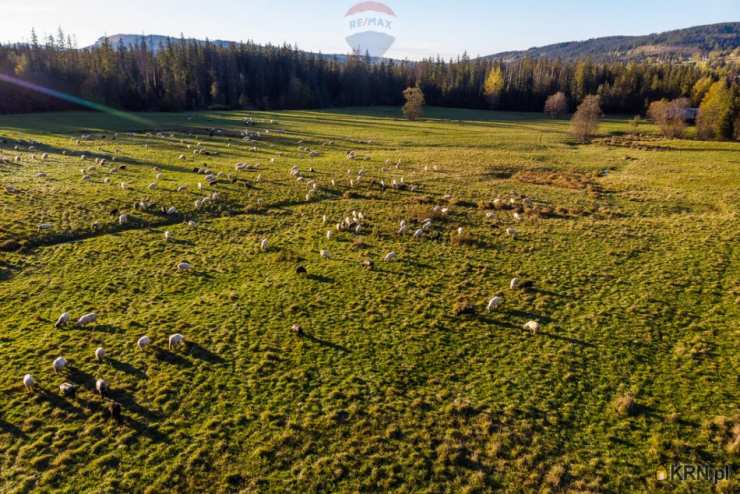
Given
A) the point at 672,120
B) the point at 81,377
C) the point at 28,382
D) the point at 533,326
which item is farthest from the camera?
the point at 672,120

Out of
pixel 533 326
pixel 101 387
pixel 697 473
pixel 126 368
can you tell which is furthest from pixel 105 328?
pixel 697 473

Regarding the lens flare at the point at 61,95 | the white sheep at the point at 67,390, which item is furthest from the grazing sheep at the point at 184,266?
the lens flare at the point at 61,95

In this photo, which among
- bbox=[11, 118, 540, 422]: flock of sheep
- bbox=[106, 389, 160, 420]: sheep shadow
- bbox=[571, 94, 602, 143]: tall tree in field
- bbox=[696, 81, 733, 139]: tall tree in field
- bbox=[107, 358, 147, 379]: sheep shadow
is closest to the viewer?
bbox=[106, 389, 160, 420]: sheep shadow

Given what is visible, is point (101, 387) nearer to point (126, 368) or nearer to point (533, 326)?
point (126, 368)

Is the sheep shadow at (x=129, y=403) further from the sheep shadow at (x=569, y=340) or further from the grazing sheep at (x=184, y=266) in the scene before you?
the sheep shadow at (x=569, y=340)

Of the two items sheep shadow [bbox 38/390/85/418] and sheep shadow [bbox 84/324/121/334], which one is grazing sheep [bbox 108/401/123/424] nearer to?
sheep shadow [bbox 38/390/85/418]

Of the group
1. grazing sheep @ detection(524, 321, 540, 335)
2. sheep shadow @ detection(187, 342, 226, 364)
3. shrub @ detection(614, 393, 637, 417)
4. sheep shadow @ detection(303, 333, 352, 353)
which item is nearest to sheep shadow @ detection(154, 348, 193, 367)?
sheep shadow @ detection(187, 342, 226, 364)
